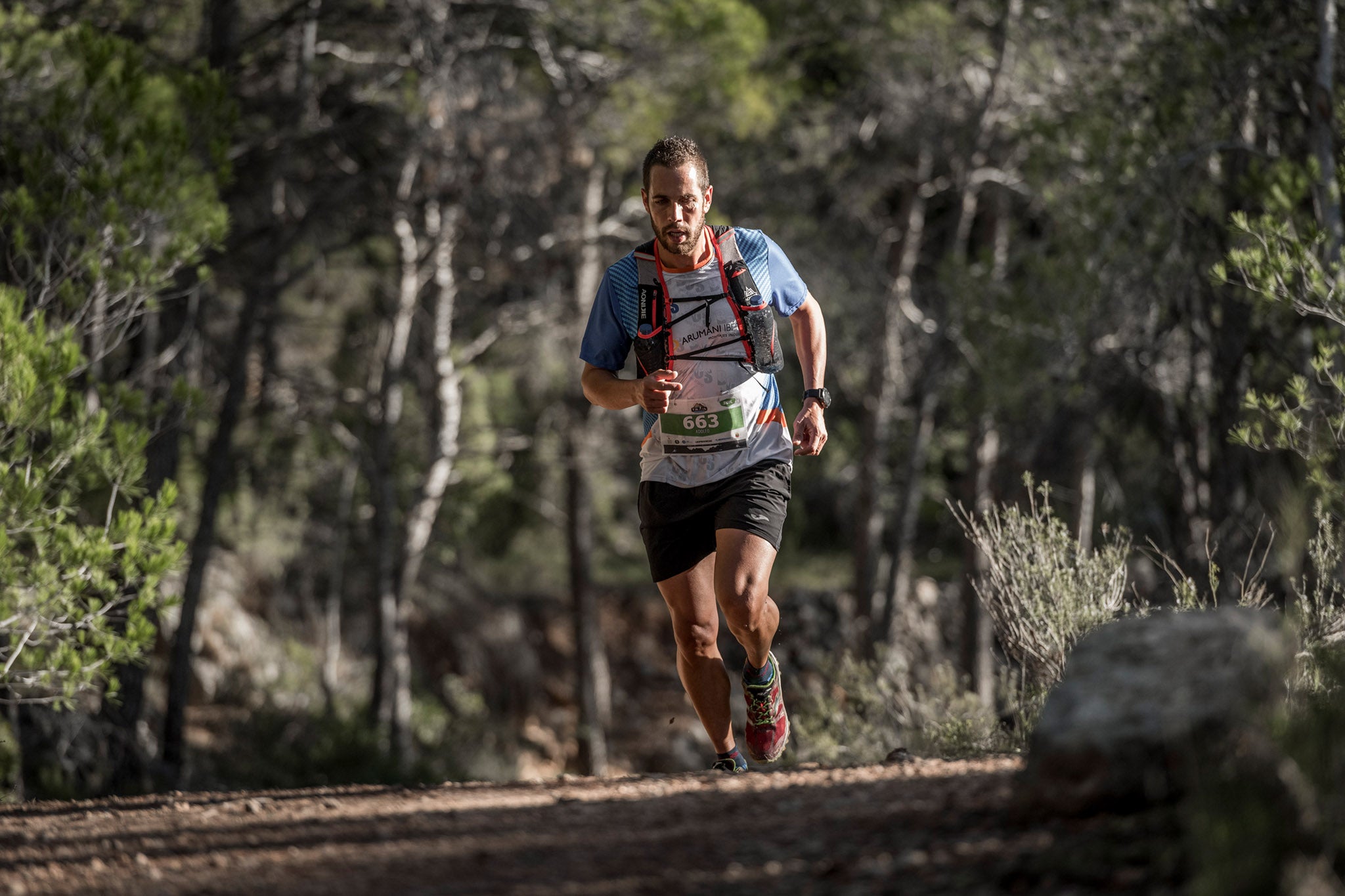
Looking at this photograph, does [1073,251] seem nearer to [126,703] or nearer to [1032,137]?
[1032,137]

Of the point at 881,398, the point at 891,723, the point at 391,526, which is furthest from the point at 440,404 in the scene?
the point at 891,723

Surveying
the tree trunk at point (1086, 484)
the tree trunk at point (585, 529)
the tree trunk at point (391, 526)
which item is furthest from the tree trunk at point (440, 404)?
the tree trunk at point (1086, 484)

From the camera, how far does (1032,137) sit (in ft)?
43.3

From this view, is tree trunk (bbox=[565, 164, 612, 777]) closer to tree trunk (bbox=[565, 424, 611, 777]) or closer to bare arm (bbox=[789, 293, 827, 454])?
tree trunk (bbox=[565, 424, 611, 777])

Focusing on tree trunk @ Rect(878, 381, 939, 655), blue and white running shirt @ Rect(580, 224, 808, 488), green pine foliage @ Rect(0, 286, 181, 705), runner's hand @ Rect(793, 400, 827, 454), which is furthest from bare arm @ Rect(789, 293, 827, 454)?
tree trunk @ Rect(878, 381, 939, 655)

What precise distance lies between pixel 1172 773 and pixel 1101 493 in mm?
14741

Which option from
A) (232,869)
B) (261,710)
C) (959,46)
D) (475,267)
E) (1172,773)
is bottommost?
(261,710)

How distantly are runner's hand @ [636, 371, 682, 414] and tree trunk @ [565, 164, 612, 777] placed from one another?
388 inches

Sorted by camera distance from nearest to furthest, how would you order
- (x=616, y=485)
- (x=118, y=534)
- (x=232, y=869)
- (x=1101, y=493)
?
(x=232, y=869) → (x=118, y=534) → (x=1101, y=493) → (x=616, y=485)

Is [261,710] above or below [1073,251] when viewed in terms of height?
below

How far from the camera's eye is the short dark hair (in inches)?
169

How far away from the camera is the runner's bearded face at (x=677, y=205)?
429 centimetres

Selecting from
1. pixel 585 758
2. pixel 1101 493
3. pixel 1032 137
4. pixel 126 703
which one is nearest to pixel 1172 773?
pixel 126 703

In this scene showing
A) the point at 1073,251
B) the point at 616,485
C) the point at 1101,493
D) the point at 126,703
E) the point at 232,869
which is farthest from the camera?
the point at 616,485
